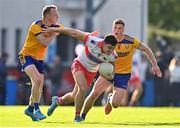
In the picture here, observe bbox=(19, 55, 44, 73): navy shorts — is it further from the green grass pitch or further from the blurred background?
the blurred background

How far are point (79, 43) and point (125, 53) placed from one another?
2618 centimetres

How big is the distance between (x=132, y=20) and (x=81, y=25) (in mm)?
3220

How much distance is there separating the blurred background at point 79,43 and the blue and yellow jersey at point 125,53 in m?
0.92

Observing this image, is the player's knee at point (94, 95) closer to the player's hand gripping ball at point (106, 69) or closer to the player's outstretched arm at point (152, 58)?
the player's hand gripping ball at point (106, 69)

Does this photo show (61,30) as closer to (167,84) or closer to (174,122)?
(174,122)

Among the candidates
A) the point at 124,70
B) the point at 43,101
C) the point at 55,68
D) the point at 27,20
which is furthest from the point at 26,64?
the point at 27,20

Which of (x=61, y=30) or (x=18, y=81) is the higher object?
(x=61, y=30)

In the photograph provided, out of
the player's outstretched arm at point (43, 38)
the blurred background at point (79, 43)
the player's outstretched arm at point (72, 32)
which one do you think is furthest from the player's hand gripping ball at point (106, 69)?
the blurred background at point (79, 43)

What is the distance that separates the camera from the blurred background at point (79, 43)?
35.4 m

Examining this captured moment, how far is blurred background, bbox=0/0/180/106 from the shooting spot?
116 feet

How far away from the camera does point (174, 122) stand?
20438 millimetres

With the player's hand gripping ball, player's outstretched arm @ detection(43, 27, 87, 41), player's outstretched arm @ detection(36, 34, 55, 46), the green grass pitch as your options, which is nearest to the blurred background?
the green grass pitch

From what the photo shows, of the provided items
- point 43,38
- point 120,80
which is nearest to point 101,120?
point 120,80

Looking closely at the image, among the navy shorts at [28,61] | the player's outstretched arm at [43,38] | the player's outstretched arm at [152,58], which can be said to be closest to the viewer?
the player's outstretched arm at [43,38]
